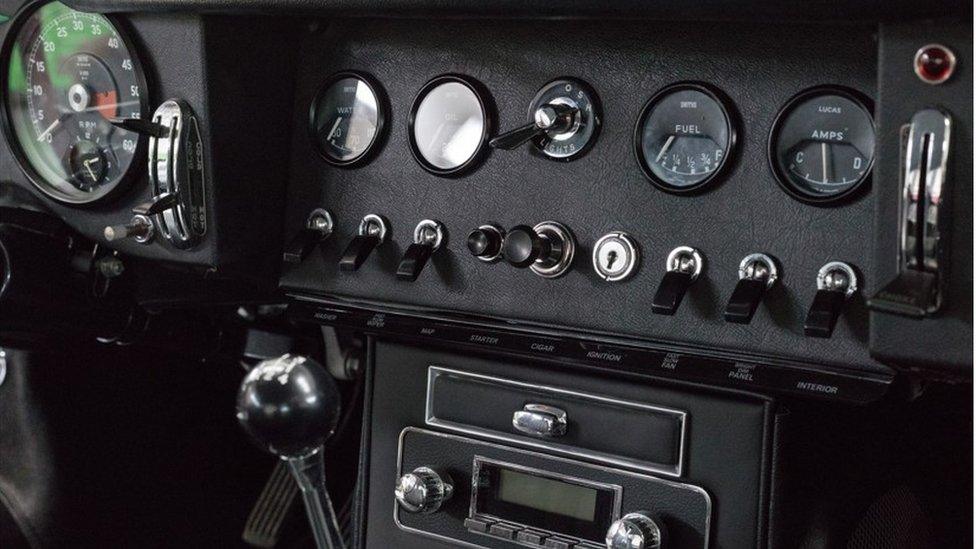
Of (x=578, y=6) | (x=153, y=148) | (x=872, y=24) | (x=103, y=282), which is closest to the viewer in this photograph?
(x=872, y=24)

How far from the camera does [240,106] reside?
1.73 meters

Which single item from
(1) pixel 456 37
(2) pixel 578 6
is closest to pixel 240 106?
(1) pixel 456 37

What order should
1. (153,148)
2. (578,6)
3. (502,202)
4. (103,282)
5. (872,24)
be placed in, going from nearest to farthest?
(872,24)
(578,6)
(502,202)
(153,148)
(103,282)

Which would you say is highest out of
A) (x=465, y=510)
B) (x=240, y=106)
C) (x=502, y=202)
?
(x=240, y=106)

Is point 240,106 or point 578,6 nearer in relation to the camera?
point 578,6

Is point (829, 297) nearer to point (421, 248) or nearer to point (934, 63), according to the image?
point (934, 63)

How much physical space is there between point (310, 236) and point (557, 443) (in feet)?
1.48

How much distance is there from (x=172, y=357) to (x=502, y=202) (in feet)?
2.80

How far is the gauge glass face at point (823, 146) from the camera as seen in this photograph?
1.33 meters

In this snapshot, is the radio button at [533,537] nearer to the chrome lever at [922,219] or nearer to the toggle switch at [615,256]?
the toggle switch at [615,256]

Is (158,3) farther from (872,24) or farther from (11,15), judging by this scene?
(872,24)

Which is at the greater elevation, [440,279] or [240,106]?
[240,106]

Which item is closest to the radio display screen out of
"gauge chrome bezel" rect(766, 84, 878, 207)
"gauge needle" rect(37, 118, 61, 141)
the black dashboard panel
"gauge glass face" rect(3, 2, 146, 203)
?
the black dashboard panel

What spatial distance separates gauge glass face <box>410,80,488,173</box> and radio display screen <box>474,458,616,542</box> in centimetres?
39
